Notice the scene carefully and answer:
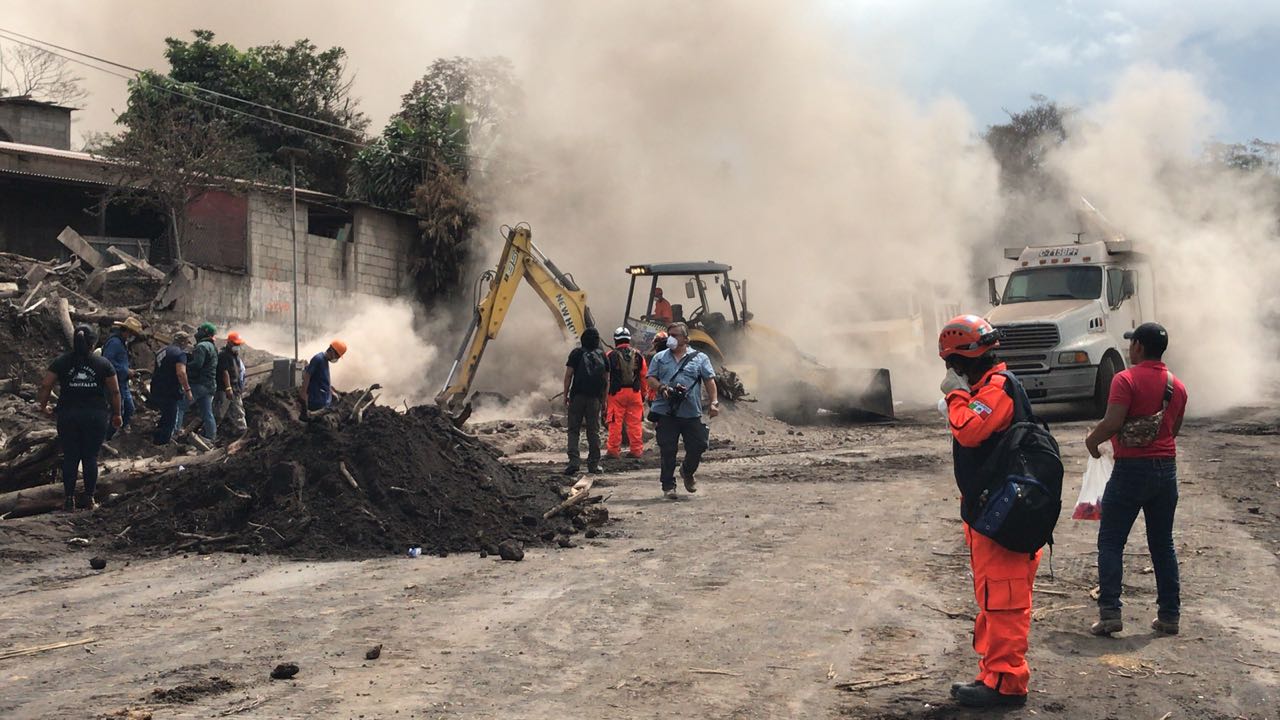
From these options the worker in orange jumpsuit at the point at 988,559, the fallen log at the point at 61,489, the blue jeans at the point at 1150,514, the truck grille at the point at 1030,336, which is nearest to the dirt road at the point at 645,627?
the worker in orange jumpsuit at the point at 988,559

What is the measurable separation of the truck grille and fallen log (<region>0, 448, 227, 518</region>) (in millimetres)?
12488

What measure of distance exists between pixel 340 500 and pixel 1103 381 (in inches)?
530

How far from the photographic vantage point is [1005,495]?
4.97 meters

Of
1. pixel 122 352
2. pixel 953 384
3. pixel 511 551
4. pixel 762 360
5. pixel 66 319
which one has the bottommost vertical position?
pixel 511 551

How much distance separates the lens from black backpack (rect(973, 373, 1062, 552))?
16.2 ft

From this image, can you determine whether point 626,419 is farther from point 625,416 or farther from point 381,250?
point 381,250

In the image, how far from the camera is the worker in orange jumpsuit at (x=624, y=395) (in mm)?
14891

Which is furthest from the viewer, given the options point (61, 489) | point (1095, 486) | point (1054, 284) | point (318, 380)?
point (1054, 284)

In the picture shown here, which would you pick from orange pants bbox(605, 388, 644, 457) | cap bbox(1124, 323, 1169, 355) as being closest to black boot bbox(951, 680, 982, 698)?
cap bbox(1124, 323, 1169, 355)

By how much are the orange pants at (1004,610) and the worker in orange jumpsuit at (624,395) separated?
993cm

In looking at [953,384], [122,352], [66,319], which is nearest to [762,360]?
[122,352]

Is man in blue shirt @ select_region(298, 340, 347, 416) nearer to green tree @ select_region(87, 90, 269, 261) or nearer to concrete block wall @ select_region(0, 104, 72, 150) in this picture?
green tree @ select_region(87, 90, 269, 261)

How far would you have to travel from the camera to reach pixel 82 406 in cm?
1035

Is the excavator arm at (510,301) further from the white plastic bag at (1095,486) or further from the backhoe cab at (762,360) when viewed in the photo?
the white plastic bag at (1095,486)
